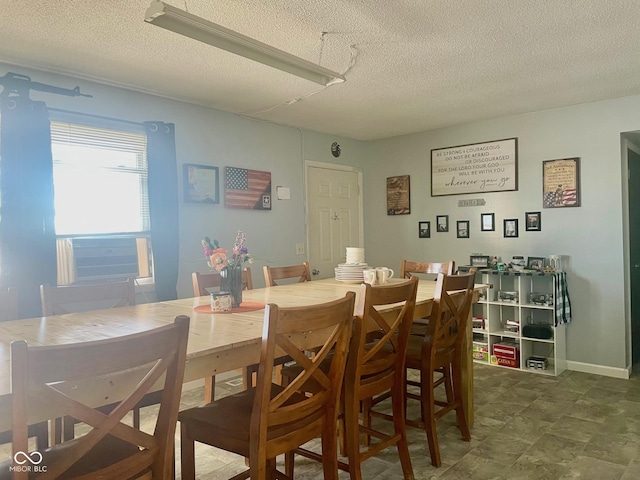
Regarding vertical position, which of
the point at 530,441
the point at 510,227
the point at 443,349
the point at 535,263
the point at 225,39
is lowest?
the point at 530,441

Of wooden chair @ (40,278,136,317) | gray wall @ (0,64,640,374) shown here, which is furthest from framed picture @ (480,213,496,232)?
wooden chair @ (40,278,136,317)

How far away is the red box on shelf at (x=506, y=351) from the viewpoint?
13.7 feet

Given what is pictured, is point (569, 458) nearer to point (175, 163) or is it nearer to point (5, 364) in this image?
point (5, 364)

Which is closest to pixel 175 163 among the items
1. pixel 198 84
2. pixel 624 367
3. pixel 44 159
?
pixel 198 84

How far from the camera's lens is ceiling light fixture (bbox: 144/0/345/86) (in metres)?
1.75

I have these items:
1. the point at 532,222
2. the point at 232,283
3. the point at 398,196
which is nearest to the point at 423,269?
the point at 532,222

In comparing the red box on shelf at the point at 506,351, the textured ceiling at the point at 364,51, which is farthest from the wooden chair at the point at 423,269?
the textured ceiling at the point at 364,51

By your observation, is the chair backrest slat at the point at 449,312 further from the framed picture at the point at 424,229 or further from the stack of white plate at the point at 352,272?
the framed picture at the point at 424,229

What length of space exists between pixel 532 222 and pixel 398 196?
4.87ft

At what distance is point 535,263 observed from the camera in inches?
165

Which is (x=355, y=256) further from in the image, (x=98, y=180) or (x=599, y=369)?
(x=599, y=369)

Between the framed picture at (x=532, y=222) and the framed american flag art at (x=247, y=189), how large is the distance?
2420 millimetres

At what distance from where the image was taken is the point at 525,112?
14.3 feet

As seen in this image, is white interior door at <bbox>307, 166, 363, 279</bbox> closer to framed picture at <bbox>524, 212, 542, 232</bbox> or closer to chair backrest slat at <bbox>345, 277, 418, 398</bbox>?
framed picture at <bbox>524, 212, 542, 232</bbox>
